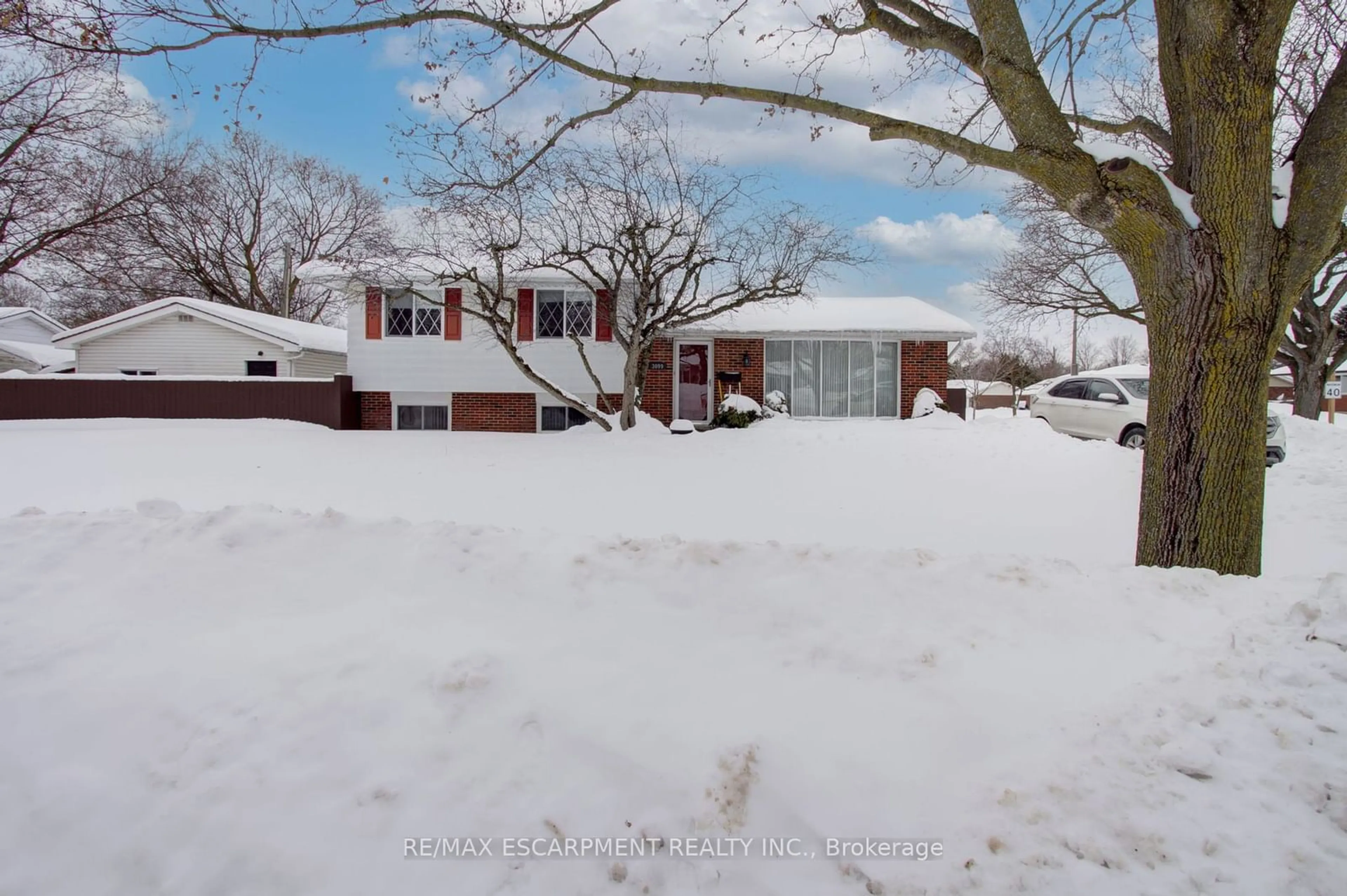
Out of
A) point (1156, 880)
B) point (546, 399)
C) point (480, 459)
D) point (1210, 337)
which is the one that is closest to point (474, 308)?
point (546, 399)

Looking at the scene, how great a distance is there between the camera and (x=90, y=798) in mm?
2029

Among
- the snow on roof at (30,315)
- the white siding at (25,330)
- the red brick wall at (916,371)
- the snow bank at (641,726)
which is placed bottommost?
the snow bank at (641,726)

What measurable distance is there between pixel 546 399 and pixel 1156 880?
16.2 m

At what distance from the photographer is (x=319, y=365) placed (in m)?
22.0

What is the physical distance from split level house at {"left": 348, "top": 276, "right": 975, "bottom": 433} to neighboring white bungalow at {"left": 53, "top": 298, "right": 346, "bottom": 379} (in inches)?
221

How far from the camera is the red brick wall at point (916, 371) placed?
16953mm

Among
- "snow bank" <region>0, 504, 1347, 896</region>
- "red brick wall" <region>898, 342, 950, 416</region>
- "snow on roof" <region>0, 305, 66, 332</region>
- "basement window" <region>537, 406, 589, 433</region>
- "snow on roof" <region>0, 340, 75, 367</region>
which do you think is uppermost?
"snow on roof" <region>0, 305, 66, 332</region>

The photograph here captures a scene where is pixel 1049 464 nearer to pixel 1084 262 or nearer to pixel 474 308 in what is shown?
pixel 1084 262

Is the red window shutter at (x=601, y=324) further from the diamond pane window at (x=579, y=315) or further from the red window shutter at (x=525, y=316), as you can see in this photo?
the red window shutter at (x=525, y=316)

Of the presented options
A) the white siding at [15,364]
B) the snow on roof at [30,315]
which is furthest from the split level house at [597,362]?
the snow on roof at [30,315]

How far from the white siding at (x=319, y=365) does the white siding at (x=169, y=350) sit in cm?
154

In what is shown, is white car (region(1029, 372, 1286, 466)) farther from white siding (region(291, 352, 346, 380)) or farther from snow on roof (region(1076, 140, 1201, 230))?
white siding (region(291, 352, 346, 380))

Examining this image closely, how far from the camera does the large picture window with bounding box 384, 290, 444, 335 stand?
1673 cm

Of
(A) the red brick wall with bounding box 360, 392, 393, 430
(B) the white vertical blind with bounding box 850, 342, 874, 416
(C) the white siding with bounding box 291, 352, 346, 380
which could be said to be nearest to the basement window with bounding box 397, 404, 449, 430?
(A) the red brick wall with bounding box 360, 392, 393, 430
